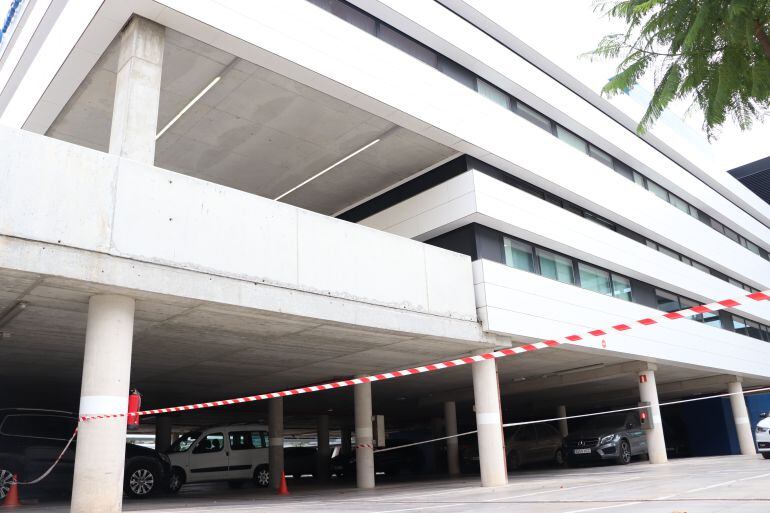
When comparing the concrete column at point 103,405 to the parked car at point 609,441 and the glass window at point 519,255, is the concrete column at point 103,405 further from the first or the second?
the parked car at point 609,441

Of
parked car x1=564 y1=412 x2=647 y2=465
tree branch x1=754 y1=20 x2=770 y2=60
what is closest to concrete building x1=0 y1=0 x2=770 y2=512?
parked car x1=564 y1=412 x2=647 y2=465

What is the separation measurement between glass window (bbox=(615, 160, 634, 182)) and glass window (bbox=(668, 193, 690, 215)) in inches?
144

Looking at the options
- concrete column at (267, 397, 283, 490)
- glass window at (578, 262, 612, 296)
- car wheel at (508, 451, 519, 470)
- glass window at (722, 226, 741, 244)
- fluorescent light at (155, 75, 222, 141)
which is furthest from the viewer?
glass window at (722, 226, 741, 244)

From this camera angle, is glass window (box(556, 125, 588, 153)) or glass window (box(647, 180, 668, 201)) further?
glass window (box(647, 180, 668, 201))

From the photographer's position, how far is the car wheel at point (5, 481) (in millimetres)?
11789

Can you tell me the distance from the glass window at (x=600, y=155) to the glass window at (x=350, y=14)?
10.2m

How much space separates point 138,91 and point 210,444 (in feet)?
37.7

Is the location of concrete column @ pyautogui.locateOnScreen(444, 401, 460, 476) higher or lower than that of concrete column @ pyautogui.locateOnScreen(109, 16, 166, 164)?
lower

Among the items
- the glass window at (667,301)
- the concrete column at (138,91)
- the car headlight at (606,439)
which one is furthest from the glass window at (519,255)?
the concrete column at (138,91)

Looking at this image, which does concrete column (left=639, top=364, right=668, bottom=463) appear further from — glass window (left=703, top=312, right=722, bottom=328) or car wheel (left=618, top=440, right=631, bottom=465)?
glass window (left=703, top=312, right=722, bottom=328)

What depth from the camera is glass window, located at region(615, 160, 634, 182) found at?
23.3 m

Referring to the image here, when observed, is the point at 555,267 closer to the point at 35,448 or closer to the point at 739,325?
the point at 35,448

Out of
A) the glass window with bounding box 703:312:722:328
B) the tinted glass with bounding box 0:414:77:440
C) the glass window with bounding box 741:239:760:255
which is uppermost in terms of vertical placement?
the glass window with bounding box 741:239:760:255

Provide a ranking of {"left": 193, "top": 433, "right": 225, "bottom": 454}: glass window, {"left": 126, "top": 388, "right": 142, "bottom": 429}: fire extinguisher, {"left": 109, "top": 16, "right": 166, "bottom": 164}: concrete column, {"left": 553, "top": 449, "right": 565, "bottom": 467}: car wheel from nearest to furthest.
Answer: {"left": 126, "top": 388, "right": 142, "bottom": 429}: fire extinguisher < {"left": 109, "top": 16, "right": 166, "bottom": 164}: concrete column < {"left": 193, "top": 433, "right": 225, "bottom": 454}: glass window < {"left": 553, "top": 449, "right": 565, "bottom": 467}: car wheel
